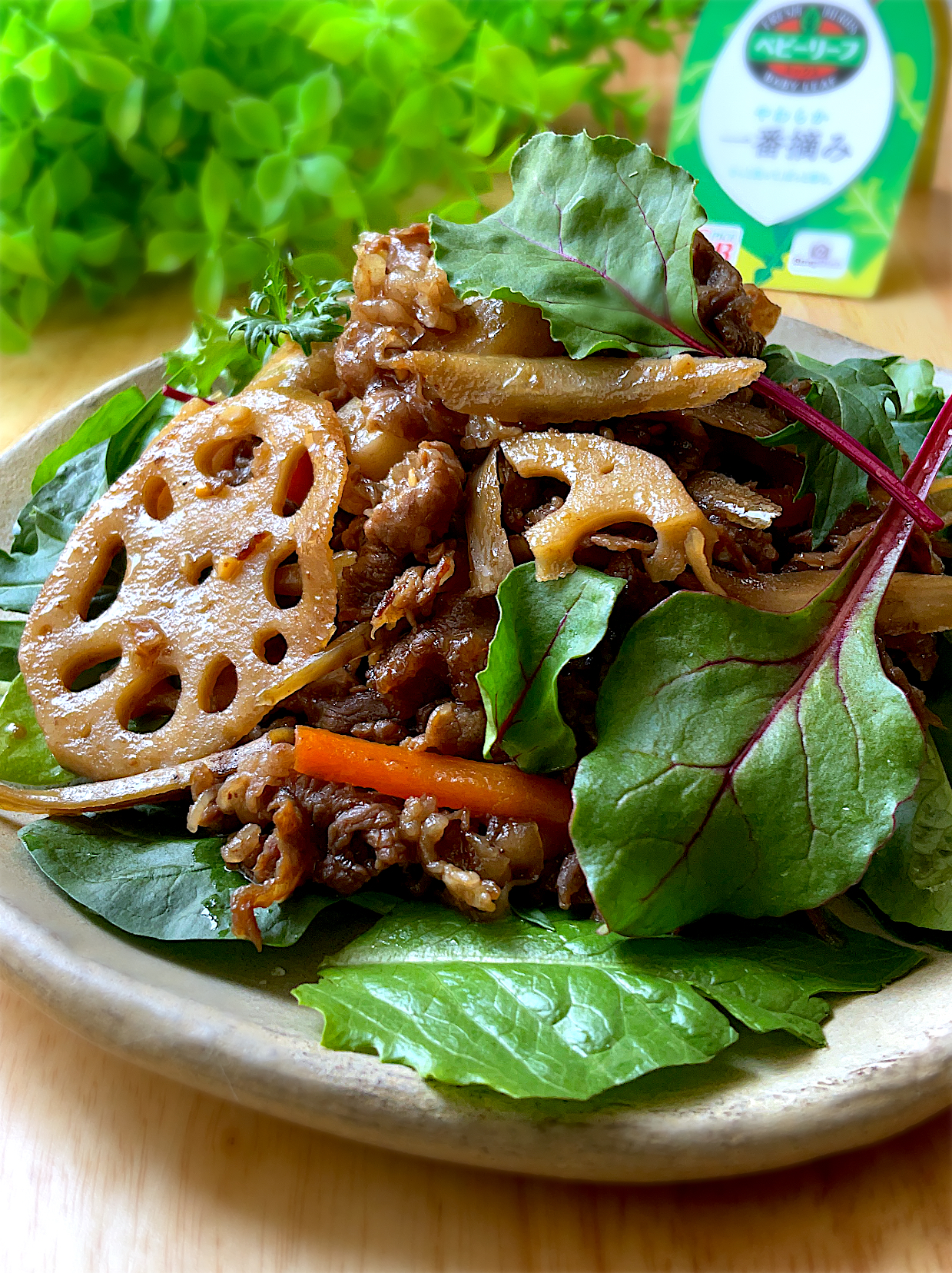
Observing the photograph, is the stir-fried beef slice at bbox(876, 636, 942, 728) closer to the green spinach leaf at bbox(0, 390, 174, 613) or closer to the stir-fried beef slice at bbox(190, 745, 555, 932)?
the stir-fried beef slice at bbox(190, 745, 555, 932)

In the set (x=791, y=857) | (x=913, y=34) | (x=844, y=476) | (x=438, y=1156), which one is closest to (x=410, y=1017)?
(x=438, y=1156)

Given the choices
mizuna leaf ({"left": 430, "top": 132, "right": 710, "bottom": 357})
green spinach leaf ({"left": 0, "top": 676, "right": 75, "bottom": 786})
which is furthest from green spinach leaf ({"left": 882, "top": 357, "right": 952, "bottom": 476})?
green spinach leaf ({"left": 0, "top": 676, "right": 75, "bottom": 786})

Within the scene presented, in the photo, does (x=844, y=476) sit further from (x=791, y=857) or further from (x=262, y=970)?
(x=262, y=970)

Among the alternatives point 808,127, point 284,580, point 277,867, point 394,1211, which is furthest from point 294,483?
point 808,127

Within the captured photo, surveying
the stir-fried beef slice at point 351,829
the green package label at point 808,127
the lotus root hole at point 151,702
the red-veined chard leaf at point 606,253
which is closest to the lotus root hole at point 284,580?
the lotus root hole at point 151,702

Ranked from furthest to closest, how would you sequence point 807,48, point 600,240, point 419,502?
point 807,48 < point 600,240 < point 419,502

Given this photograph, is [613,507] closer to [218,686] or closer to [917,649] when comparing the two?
[917,649]
